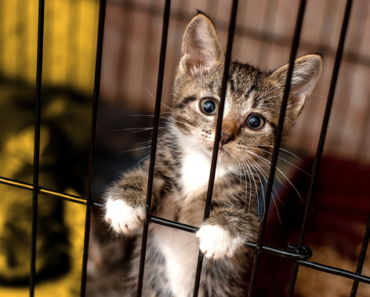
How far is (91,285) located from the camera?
1601mm

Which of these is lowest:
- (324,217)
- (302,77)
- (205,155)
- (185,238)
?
(324,217)

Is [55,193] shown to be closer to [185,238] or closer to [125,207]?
[125,207]

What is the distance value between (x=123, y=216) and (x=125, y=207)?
0.08ft

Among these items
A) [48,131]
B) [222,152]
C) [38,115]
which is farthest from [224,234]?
[48,131]

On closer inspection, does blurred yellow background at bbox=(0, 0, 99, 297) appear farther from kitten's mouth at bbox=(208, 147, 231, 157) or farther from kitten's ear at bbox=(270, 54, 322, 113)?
kitten's ear at bbox=(270, 54, 322, 113)

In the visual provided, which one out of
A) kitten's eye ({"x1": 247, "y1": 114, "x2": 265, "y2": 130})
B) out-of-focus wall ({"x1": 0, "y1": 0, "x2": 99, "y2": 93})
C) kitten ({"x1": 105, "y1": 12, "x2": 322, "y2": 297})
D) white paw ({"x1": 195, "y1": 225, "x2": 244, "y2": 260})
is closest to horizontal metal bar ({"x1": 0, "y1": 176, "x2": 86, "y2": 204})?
kitten ({"x1": 105, "y1": 12, "x2": 322, "y2": 297})

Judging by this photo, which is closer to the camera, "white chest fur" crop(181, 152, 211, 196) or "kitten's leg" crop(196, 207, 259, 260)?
"kitten's leg" crop(196, 207, 259, 260)

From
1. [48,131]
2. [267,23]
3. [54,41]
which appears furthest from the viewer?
[267,23]

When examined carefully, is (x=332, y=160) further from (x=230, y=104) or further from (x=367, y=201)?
(x=230, y=104)

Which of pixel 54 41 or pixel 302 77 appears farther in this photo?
pixel 54 41

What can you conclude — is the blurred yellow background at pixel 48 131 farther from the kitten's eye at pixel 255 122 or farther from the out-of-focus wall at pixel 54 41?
the kitten's eye at pixel 255 122

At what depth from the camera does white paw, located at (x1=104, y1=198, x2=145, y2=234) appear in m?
0.84

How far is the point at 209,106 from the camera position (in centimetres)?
104

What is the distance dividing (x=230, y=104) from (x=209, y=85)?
0.10m
